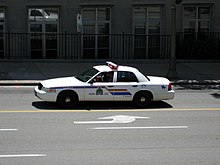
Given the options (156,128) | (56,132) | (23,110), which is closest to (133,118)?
(156,128)

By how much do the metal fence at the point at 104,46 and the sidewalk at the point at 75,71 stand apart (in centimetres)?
129

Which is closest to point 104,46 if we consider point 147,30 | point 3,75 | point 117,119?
point 147,30

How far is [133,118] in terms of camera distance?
10625mm

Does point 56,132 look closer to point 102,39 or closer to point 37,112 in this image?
point 37,112

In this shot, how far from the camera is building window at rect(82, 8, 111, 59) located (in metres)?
24.9

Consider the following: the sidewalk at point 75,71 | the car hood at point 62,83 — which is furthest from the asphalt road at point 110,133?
the sidewalk at point 75,71

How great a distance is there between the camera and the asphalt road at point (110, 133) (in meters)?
7.09

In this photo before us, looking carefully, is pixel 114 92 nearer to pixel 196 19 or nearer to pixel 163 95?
pixel 163 95

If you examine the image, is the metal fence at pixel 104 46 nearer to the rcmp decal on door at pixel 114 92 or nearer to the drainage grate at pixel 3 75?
the drainage grate at pixel 3 75

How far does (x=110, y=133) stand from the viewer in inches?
352

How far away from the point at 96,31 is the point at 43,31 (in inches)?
127

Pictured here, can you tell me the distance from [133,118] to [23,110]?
10.5ft

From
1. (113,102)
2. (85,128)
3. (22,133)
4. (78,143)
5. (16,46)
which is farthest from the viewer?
(16,46)

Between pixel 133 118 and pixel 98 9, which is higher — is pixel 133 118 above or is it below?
below
